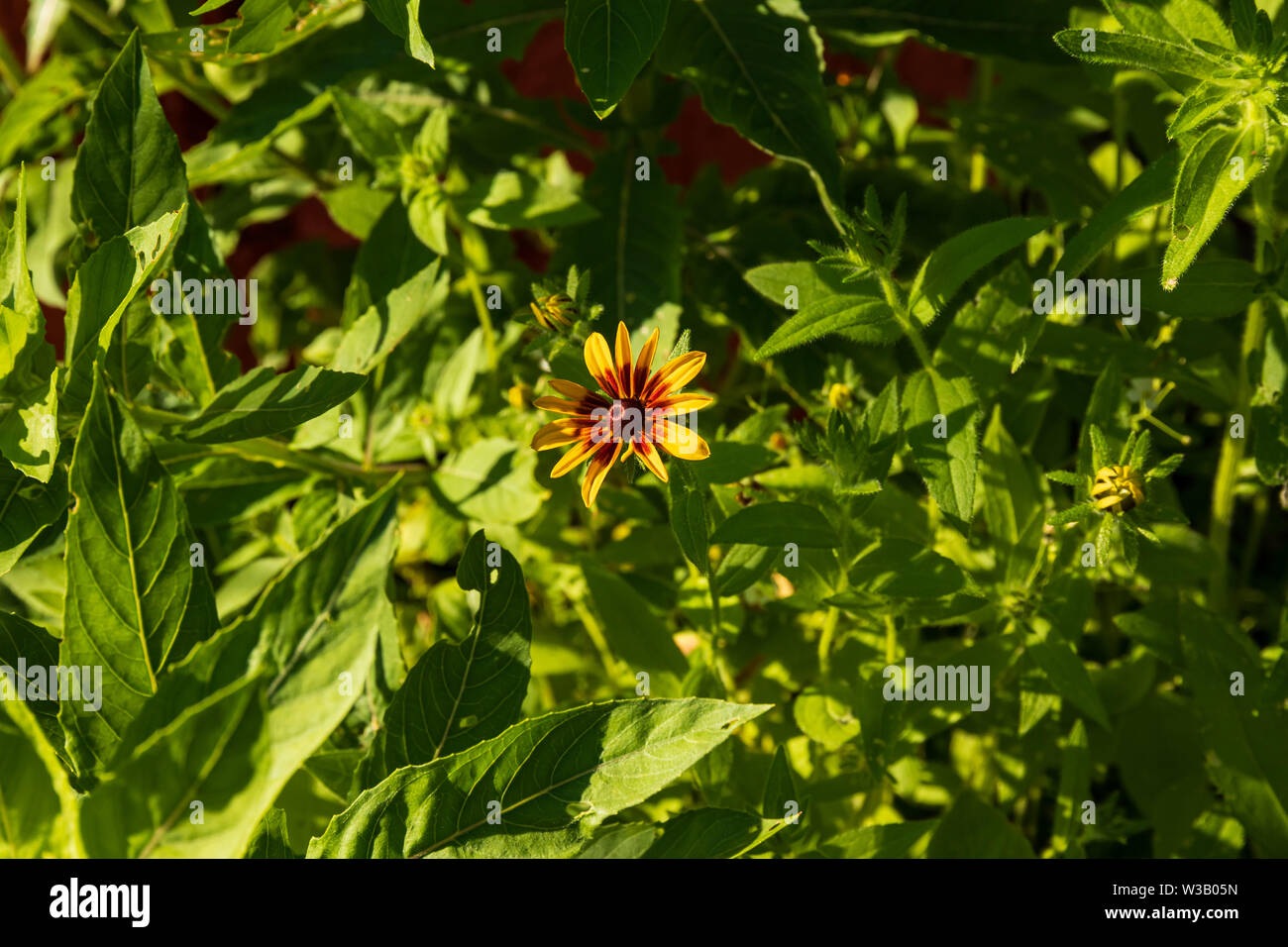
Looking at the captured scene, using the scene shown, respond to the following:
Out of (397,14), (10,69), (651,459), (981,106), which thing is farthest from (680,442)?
(10,69)

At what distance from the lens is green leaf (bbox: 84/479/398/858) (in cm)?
52

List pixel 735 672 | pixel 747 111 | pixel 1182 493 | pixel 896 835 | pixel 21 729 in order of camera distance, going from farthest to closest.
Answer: pixel 1182 493 < pixel 735 672 < pixel 747 111 < pixel 896 835 < pixel 21 729

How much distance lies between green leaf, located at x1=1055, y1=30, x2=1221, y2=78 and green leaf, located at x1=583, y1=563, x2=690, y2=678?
1.76 ft

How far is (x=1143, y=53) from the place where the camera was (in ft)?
2.34

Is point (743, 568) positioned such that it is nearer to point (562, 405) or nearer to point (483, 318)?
point (562, 405)

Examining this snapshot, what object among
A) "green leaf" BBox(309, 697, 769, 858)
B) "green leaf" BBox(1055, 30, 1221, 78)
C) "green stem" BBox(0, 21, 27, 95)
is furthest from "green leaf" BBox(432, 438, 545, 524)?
"green stem" BBox(0, 21, 27, 95)

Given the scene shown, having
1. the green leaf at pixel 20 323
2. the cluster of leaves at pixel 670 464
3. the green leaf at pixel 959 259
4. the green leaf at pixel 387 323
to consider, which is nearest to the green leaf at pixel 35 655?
the cluster of leaves at pixel 670 464

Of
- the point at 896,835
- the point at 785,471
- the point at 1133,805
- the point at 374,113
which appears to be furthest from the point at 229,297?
the point at 1133,805

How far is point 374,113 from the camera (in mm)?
1021

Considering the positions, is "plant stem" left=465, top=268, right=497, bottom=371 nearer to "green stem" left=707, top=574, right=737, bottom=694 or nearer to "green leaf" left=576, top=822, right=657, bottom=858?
"green stem" left=707, top=574, right=737, bottom=694

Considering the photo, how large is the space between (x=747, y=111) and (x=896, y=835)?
0.62 meters

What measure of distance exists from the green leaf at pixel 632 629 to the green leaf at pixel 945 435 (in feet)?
0.92

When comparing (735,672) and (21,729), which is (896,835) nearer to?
(735,672)

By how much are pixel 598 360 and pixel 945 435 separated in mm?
260
